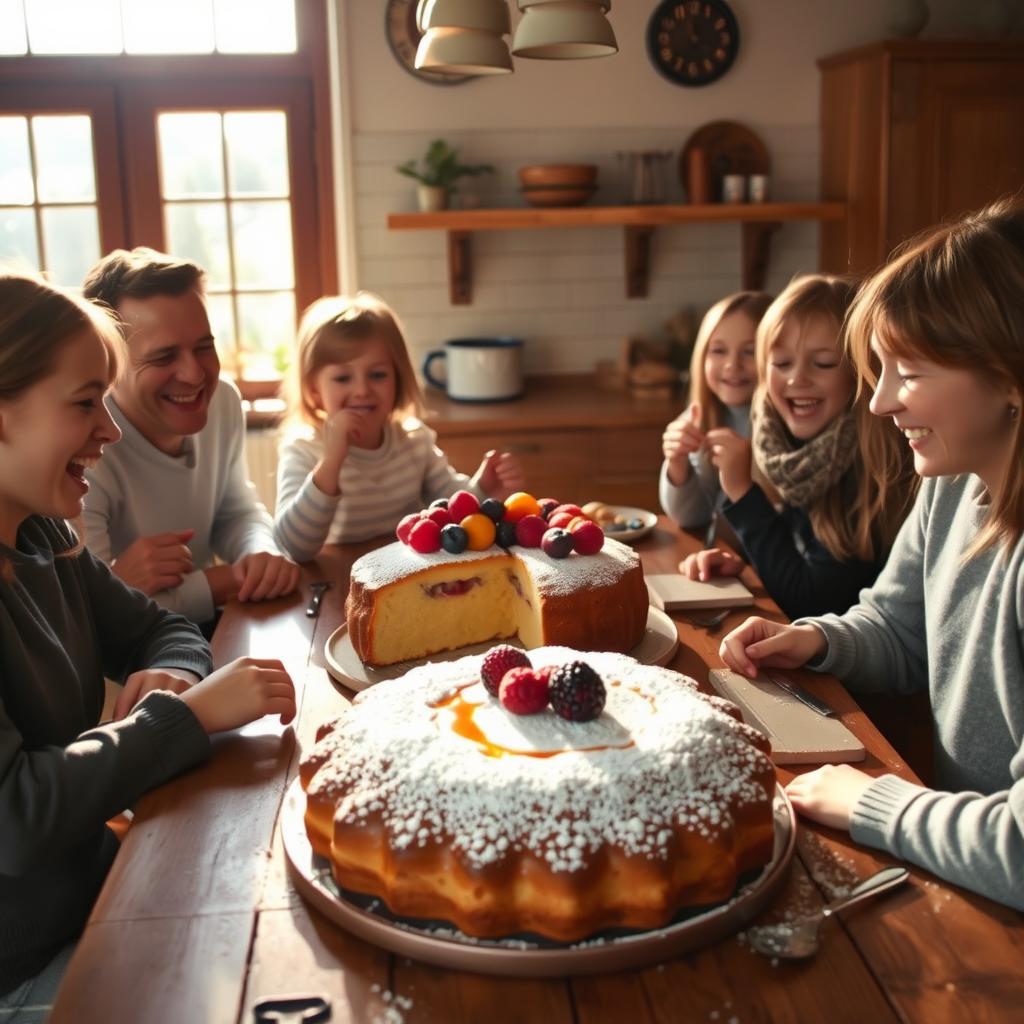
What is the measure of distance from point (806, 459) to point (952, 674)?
2.61 feet

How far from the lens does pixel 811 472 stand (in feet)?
7.59

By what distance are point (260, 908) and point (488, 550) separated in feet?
2.79

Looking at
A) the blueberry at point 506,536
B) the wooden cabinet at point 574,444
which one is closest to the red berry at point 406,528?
the blueberry at point 506,536

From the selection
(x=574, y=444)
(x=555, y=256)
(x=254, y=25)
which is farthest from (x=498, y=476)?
(x=254, y=25)

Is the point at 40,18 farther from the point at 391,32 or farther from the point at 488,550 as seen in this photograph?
the point at 488,550

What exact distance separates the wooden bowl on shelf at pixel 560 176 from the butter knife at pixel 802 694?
2865 mm

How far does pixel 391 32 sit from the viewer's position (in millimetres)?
4199

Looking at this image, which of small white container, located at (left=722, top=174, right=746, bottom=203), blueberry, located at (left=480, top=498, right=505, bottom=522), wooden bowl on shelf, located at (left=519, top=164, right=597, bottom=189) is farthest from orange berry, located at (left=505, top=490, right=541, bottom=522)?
small white container, located at (left=722, top=174, right=746, bottom=203)

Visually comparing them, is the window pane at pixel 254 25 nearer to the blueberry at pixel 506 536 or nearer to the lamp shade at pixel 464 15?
the lamp shade at pixel 464 15

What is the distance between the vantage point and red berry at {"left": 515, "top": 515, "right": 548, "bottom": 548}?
1.89 metres

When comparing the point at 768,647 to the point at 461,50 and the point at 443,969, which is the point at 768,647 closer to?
the point at 443,969

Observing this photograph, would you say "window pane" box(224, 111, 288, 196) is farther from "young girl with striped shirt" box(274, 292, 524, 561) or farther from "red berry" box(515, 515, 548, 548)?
"red berry" box(515, 515, 548, 548)

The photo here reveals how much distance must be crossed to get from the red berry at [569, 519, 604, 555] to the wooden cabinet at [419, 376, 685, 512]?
83.2 inches

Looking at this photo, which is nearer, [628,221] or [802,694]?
[802,694]
